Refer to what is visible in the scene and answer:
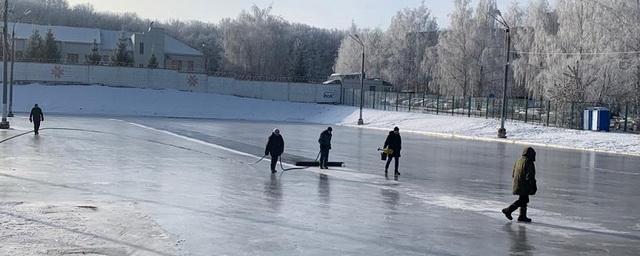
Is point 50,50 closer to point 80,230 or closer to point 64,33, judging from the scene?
point 64,33

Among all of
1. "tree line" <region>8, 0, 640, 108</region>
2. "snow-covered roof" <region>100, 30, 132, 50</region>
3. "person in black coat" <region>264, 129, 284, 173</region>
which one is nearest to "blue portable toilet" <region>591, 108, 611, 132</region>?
"tree line" <region>8, 0, 640, 108</region>

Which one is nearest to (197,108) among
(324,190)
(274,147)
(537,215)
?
(274,147)

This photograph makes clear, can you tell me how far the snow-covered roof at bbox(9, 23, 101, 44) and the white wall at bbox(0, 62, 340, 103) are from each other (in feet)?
89.0

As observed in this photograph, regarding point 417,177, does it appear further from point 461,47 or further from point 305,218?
point 461,47

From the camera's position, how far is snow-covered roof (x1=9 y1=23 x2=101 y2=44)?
116 metres

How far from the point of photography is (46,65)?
90625 millimetres

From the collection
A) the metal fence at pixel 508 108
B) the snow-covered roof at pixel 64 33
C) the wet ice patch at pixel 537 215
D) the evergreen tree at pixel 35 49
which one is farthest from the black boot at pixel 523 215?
the snow-covered roof at pixel 64 33

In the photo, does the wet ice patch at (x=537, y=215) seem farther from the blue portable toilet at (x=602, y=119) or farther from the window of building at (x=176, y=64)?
the window of building at (x=176, y=64)

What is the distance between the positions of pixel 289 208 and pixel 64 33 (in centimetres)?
11332

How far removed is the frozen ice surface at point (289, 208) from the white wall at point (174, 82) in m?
65.9

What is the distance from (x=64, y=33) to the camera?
120375 mm

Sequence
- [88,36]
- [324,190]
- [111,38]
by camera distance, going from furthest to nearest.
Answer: [111,38]
[88,36]
[324,190]

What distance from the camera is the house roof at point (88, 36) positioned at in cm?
11744

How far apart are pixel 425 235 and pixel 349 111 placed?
69.3 metres
